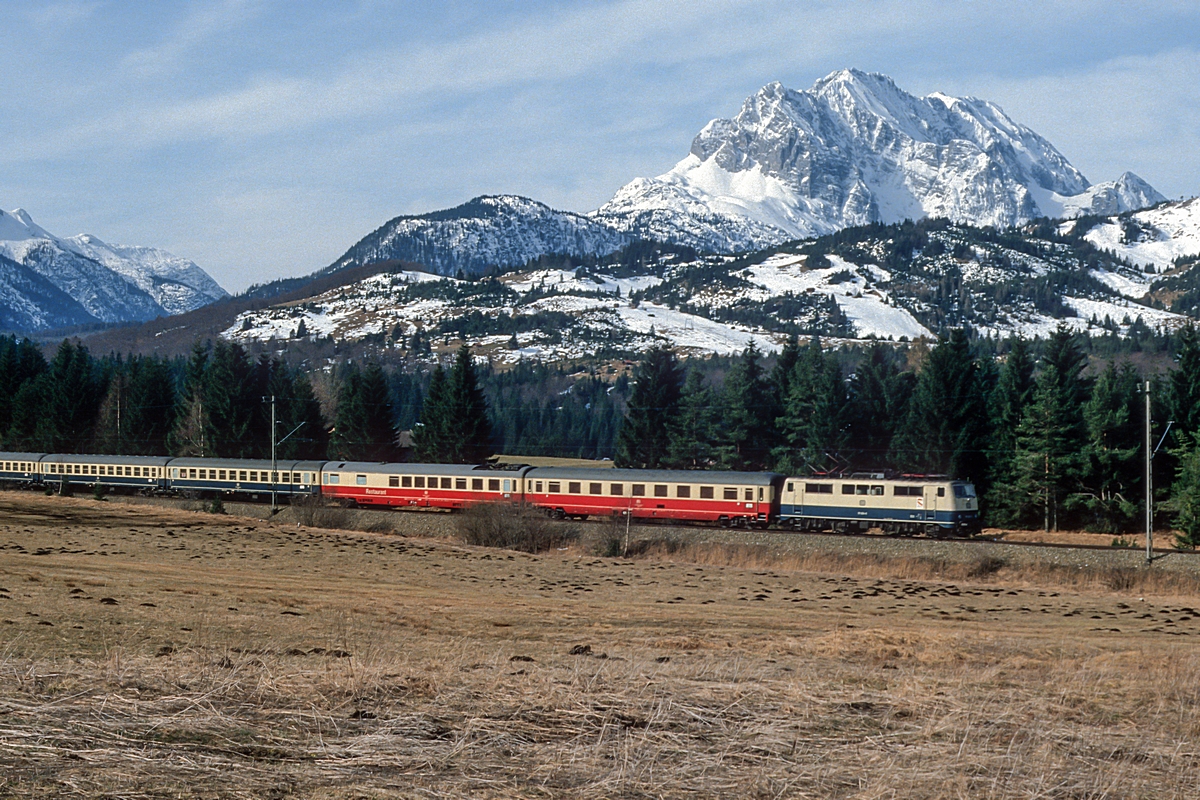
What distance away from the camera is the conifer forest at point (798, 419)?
237ft

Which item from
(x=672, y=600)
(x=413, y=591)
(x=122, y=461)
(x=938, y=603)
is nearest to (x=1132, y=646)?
(x=938, y=603)

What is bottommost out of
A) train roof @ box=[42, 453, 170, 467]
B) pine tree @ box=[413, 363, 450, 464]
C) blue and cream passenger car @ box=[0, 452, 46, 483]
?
blue and cream passenger car @ box=[0, 452, 46, 483]

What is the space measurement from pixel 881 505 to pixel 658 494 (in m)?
12.2

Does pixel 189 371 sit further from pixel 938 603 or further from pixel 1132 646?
pixel 1132 646

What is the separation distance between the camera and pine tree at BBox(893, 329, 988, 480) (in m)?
79.1

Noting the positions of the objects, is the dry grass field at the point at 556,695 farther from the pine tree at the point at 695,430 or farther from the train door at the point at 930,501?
the pine tree at the point at 695,430

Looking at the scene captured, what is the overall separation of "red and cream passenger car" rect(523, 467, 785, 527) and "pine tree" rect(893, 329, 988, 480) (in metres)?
24.6

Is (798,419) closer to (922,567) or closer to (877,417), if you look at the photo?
(877,417)

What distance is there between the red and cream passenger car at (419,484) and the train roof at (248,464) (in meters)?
1.46

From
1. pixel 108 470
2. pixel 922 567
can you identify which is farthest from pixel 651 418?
pixel 922 567

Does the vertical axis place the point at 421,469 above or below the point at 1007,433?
below

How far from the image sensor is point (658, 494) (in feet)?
203

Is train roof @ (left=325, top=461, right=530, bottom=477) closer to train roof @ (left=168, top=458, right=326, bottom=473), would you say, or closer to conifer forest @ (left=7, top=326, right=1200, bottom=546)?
train roof @ (left=168, top=458, right=326, bottom=473)

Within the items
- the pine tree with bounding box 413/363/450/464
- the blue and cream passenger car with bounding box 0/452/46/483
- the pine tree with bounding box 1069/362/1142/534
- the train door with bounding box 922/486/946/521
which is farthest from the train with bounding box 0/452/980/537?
the blue and cream passenger car with bounding box 0/452/46/483
